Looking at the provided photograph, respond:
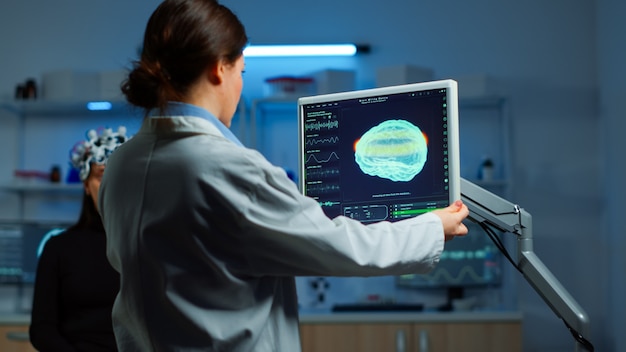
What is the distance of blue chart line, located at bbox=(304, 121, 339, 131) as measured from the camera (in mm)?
1796

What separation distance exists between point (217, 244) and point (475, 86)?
10.0ft

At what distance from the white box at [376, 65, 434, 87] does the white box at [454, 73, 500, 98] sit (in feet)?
0.60

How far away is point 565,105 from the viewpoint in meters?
4.44

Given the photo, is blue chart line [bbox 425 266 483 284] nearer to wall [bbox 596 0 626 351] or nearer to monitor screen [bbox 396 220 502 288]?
monitor screen [bbox 396 220 502 288]

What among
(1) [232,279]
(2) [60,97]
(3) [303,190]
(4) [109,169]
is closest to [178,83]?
(4) [109,169]

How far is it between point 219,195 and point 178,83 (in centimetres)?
22

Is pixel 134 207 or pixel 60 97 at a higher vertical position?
pixel 60 97

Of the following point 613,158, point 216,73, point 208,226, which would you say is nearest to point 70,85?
point 613,158

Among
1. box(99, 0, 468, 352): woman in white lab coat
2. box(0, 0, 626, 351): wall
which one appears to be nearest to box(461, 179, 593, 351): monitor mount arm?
box(99, 0, 468, 352): woman in white lab coat

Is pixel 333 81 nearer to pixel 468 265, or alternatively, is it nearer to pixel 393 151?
pixel 468 265

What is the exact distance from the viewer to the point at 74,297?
2439 millimetres

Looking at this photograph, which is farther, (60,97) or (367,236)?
(60,97)

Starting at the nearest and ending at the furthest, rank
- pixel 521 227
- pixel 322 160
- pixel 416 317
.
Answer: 1. pixel 521 227
2. pixel 322 160
3. pixel 416 317

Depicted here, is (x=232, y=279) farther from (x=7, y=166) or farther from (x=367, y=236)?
(x=7, y=166)
